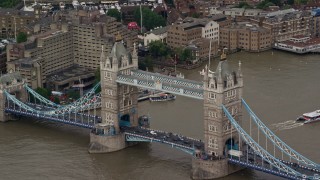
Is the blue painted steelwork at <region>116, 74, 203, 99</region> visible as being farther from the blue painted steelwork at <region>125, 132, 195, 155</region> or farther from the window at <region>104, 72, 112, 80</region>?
the blue painted steelwork at <region>125, 132, 195, 155</region>

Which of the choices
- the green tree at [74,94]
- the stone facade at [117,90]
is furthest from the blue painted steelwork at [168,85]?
the green tree at [74,94]

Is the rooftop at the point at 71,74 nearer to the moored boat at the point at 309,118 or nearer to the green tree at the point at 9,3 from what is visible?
the moored boat at the point at 309,118

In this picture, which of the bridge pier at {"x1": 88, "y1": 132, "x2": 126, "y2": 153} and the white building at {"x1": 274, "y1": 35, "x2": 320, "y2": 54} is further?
the white building at {"x1": 274, "y1": 35, "x2": 320, "y2": 54}

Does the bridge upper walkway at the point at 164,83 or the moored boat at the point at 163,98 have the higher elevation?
the bridge upper walkway at the point at 164,83

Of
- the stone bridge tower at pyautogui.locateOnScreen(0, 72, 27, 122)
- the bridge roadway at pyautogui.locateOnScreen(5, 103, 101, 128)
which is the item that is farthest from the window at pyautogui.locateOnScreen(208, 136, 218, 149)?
the stone bridge tower at pyautogui.locateOnScreen(0, 72, 27, 122)

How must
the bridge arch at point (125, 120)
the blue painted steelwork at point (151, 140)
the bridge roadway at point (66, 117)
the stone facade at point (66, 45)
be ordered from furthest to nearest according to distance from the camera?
the stone facade at point (66, 45) < the bridge roadway at point (66, 117) < the bridge arch at point (125, 120) < the blue painted steelwork at point (151, 140)

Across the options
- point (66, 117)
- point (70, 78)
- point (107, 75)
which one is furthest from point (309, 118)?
point (70, 78)
